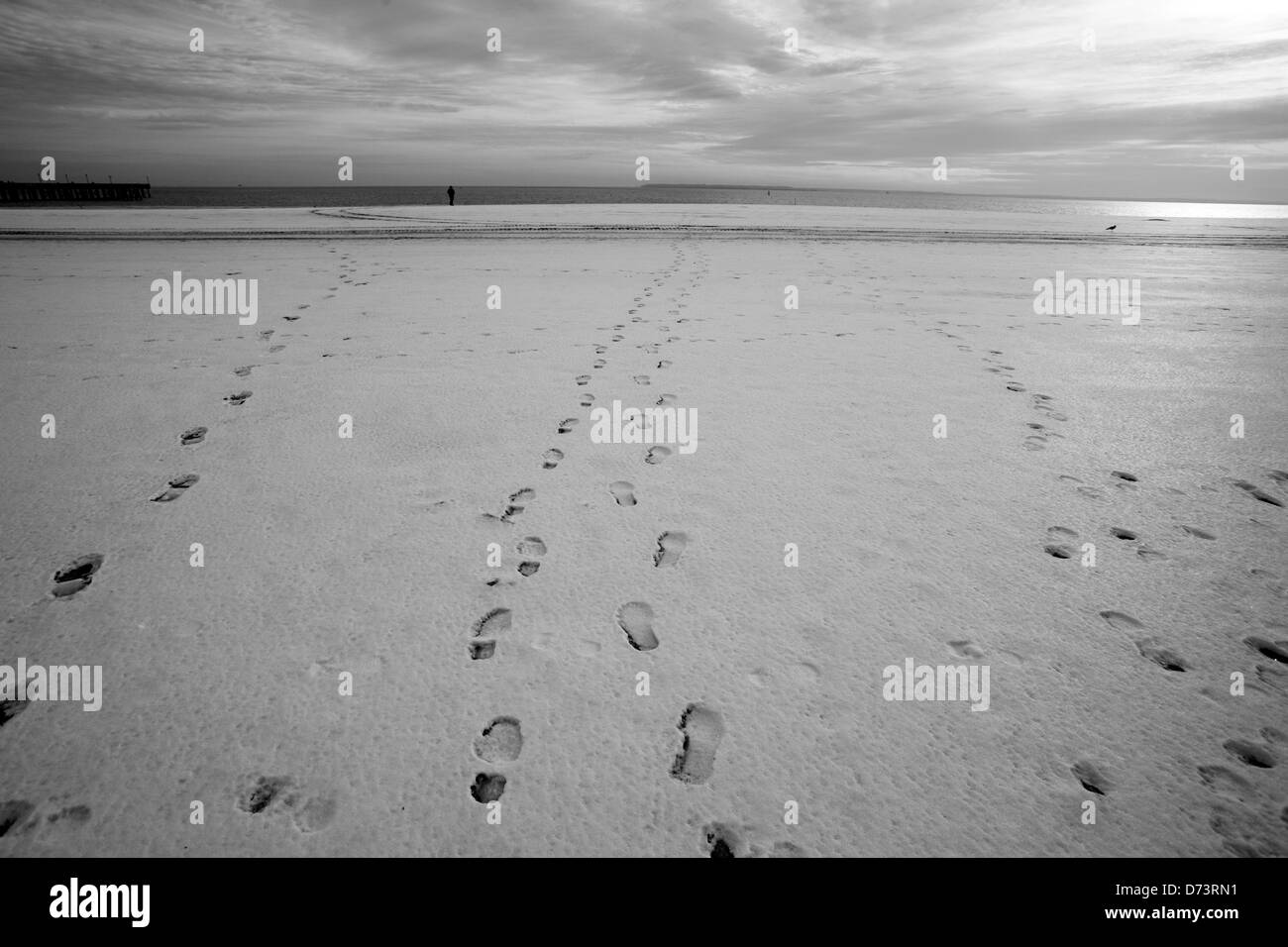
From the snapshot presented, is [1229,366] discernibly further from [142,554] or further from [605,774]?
[142,554]

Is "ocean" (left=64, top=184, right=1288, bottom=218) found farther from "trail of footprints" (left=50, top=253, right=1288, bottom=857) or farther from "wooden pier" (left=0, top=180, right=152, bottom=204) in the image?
"trail of footprints" (left=50, top=253, right=1288, bottom=857)

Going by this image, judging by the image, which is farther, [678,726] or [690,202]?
[690,202]

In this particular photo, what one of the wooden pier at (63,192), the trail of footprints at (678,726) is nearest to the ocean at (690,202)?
the wooden pier at (63,192)

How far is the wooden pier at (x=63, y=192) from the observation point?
42719mm

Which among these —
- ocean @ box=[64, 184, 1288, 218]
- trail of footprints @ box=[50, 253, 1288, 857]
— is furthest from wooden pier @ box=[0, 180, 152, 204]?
trail of footprints @ box=[50, 253, 1288, 857]

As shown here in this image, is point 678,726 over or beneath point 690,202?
beneath

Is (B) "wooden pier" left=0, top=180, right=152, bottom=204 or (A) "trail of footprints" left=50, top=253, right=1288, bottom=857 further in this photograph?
(B) "wooden pier" left=0, top=180, right=152, bottom=204

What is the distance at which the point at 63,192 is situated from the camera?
2010 inches

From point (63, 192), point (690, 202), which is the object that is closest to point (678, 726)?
point (690, 202)

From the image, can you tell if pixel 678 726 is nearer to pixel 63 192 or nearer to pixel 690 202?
pixel 690 202

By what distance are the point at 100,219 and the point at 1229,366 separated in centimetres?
2855

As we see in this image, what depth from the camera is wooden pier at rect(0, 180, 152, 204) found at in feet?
140
